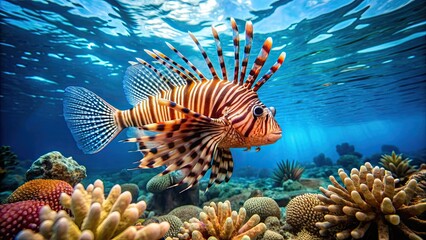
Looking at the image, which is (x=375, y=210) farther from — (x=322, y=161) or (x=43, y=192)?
(x=322, y=161)

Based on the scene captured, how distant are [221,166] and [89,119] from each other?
7.60ft

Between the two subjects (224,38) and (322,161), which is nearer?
(224,38)

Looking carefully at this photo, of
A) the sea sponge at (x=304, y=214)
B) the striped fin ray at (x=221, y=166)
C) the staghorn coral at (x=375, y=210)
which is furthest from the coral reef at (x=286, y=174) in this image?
the striped fin ray at (x=221, y=166)

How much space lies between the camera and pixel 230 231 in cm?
227

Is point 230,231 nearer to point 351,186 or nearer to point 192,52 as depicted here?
point 351,186

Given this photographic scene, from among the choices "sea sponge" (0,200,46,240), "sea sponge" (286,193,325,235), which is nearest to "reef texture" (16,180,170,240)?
"sea sponge" (0,200,46,240)

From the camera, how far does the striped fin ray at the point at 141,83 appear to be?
10.3 ft

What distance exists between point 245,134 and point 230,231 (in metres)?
1.06

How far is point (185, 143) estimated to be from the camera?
5.99 ft

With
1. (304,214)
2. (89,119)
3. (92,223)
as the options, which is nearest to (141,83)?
(89,119)

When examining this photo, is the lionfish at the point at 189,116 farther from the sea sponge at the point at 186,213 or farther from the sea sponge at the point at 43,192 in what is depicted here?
the sea sponge at the point at 186,213

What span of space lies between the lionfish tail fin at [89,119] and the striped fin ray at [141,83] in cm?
39

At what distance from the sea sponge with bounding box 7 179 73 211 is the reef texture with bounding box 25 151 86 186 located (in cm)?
110

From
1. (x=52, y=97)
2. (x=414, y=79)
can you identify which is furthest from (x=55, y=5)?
(x=414, y=79)
